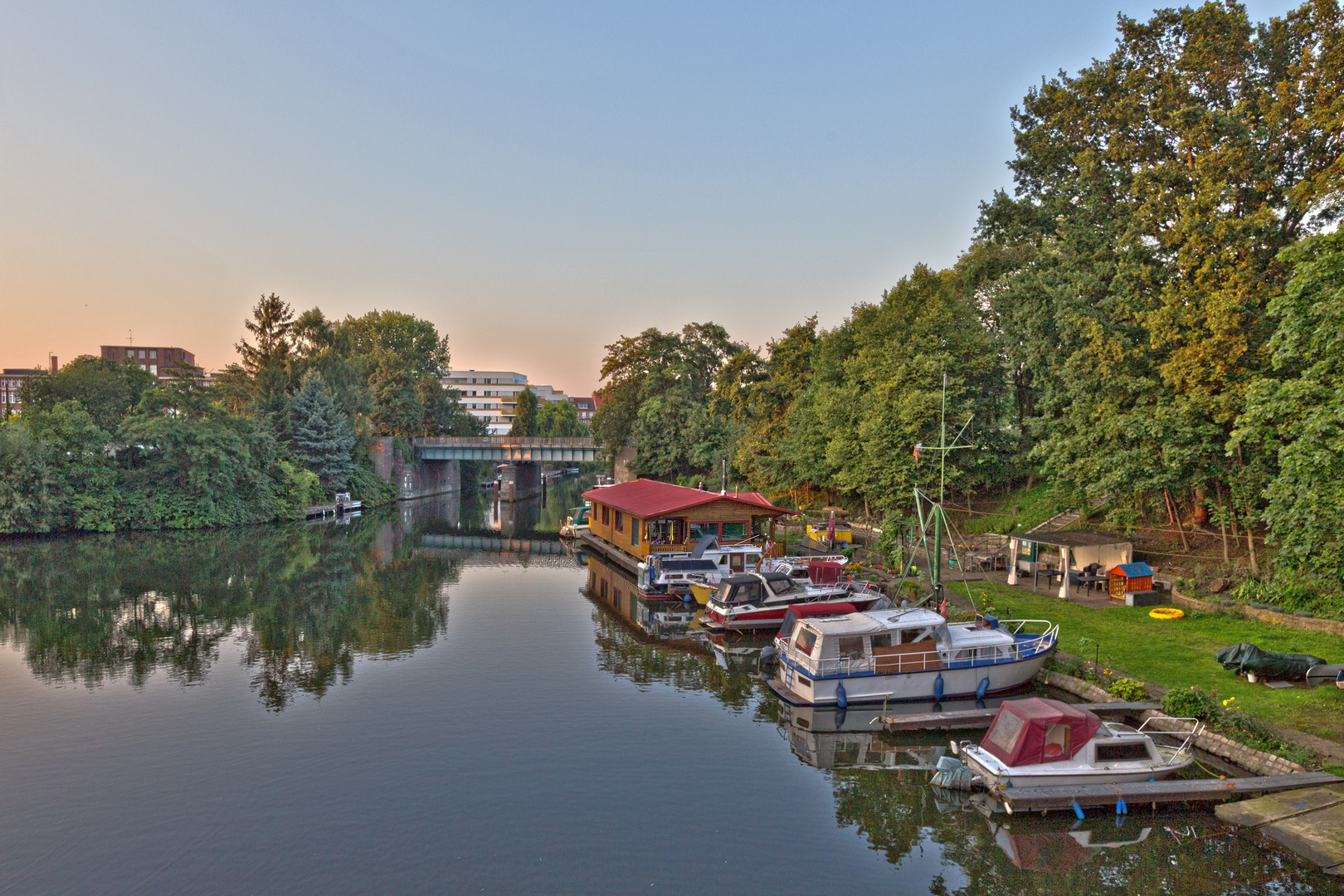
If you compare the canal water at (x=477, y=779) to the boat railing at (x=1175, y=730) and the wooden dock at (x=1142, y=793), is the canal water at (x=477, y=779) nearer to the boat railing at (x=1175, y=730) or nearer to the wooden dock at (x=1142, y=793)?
the wooden dock at (x=1142, y=793)

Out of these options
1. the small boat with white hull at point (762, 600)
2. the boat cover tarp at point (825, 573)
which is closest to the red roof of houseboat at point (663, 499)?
the boat cover tarp at point (825, 573)

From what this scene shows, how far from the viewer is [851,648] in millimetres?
21406

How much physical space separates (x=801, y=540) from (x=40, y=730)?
1430 inches

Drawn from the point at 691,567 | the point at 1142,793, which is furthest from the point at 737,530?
the point at 1142,793

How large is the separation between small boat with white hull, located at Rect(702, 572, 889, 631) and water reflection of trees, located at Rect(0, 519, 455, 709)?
11165mm

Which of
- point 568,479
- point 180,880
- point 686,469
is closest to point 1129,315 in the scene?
point 180,880

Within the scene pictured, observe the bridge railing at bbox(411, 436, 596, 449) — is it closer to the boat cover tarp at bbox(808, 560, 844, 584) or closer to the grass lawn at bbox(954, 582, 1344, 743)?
the boat cover tarp at bbox(808, 560, 844, 584)

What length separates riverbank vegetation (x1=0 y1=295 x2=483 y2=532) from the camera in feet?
183

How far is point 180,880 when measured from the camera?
498 inches

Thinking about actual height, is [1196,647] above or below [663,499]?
below

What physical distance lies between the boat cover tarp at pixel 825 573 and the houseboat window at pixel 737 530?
29.1 feet

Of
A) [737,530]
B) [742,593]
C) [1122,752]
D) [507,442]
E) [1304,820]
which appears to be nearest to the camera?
[1304,820]

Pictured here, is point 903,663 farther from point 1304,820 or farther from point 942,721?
point 1304,820

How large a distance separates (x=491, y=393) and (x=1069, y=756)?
582 feet
